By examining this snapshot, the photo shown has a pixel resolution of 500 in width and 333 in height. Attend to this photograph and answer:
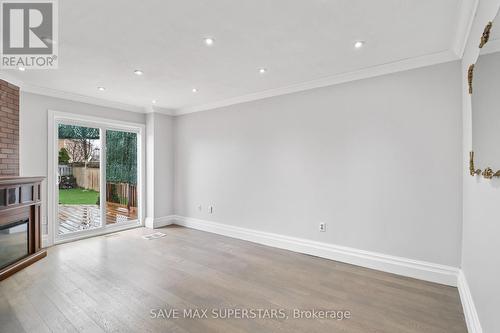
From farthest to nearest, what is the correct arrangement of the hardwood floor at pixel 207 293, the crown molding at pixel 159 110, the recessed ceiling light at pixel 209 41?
the crown molding at pixel 159 110 < the recessed ceiling light at pixel 209 41 < the hardwood floor at pixel 207 293

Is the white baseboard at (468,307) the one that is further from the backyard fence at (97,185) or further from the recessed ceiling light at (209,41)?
the backyard fence at (97,185)

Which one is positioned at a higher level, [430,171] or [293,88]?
[293,88]

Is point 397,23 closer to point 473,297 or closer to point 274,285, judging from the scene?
point 473,297

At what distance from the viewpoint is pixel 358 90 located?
11.3 feet


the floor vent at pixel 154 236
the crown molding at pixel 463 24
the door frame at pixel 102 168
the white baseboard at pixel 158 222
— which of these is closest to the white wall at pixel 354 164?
the crown molding at pixel 463 24

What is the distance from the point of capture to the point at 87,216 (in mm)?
4867

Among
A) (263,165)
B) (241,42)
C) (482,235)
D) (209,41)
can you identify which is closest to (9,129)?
(209,41)

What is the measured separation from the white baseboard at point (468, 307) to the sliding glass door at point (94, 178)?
5534 millimetres

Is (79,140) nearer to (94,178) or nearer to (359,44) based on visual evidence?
(94,178)

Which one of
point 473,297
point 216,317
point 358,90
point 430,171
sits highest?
point 358,90

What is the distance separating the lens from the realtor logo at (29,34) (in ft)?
6.73

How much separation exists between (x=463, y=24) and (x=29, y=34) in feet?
13.1

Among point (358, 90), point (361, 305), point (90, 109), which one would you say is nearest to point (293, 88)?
point (358, 90)

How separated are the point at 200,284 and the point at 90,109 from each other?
392 cm
